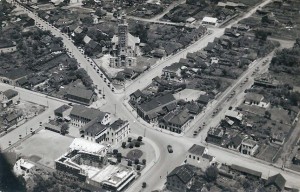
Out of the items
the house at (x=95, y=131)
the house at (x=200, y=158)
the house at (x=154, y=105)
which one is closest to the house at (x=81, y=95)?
the house at (x=154, y=105)

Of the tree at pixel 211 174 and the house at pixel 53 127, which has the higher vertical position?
the tree at pixel 211 174

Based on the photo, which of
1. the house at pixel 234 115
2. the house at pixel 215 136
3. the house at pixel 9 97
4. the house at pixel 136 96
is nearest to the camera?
the house at pixel 215 136

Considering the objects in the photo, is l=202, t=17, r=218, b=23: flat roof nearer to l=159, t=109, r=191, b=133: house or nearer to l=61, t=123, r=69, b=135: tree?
l=159, t=109, r=191, b=133: house

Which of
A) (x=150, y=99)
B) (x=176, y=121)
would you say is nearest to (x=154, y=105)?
(x=150, y=99)

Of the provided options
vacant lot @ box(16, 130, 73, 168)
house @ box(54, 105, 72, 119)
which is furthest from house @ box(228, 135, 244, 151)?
house @ box(54, 105, 72, 119)

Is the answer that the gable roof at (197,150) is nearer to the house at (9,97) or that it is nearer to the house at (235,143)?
the house at (235,143)

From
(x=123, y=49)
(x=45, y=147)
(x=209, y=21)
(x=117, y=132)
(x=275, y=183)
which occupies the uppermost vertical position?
(x=123, y=49)

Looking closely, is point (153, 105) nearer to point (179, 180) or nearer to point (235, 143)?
point (235, 143)

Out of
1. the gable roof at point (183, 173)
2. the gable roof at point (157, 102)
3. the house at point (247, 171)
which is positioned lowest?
the house at point (247, 171)
